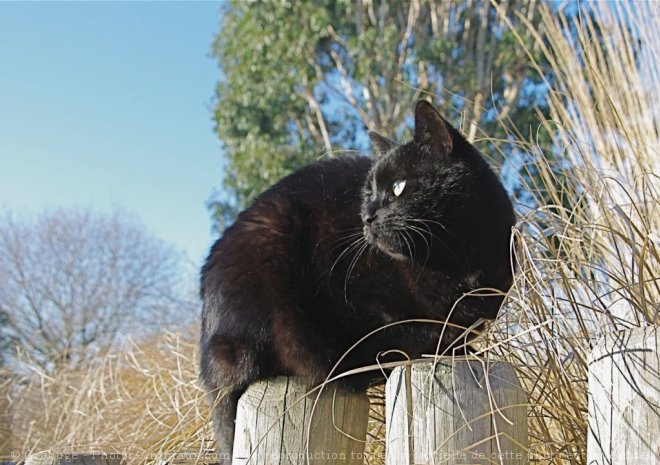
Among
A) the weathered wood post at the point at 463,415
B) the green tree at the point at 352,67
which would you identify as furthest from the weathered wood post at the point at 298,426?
the green tree at the point at 352,67

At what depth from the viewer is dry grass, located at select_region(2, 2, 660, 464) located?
120 centimetres

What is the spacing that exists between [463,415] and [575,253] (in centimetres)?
69

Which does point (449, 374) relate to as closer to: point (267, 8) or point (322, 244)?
point (322, 244)

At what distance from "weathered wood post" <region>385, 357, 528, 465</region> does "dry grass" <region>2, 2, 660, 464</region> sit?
0.30 feet

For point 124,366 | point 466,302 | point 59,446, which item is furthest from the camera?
point 124,366

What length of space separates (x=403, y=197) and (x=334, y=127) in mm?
5996

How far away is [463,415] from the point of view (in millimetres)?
1010

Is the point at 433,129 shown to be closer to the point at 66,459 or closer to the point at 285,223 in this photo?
the point at 285,223

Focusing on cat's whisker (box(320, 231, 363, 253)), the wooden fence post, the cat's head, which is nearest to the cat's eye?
the cat's head

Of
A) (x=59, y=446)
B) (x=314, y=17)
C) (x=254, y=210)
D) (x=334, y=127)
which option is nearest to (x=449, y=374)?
(x=254, y=210)

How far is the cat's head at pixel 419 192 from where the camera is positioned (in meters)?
1.26

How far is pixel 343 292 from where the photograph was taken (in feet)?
4.25

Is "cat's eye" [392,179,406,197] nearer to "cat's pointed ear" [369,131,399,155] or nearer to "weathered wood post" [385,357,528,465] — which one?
"cat's pointed ear" [369,131,399,155]

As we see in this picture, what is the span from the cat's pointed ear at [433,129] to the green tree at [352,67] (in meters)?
4.91
